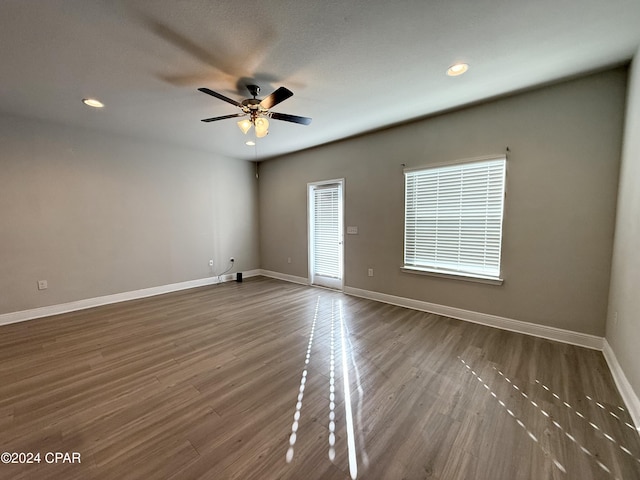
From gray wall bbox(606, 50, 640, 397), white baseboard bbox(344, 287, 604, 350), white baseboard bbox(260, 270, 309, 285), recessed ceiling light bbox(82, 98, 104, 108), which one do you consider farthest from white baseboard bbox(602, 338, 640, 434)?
recessed ceiling light bbox(82, 98, 104, 108)

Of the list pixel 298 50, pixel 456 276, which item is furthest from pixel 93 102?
pixel 456 276

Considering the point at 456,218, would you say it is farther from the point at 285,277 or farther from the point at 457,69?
the point at 285,277

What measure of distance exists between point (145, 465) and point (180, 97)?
3240 millimetres

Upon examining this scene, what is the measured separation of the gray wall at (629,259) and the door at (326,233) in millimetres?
3316

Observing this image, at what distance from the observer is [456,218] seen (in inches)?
134

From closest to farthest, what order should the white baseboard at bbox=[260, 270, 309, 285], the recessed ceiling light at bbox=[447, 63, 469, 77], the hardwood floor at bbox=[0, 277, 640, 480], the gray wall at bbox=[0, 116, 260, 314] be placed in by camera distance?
the hardwood floor at bbox=[0, 277, 640, 480] < the recessed ceiling light at bbox=[447, 63, 469, 77] < the gray wall at bbox=[0, 116, 260, 314] < the white baseboard at bbox=[260, 270, 309, 285]

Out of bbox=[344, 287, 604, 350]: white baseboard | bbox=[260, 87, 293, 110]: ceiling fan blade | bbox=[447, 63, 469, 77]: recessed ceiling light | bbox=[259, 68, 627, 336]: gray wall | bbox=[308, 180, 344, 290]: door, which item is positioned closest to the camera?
bbox=[260, 87, 293, 110]: ceiling fan blade

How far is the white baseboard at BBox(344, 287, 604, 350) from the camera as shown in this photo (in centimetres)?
265

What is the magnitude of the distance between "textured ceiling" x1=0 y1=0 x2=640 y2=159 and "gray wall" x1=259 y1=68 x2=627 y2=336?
0.95ft

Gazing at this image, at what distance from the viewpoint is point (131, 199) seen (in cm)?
428

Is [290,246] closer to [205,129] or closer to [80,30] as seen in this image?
[205,129]

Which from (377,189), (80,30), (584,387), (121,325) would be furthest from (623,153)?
(121,325)

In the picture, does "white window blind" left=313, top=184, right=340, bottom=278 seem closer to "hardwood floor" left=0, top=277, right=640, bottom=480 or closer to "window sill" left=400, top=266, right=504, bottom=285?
"window sill" left=400, top=266, right=504, bottom=285

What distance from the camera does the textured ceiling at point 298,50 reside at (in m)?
1.68
